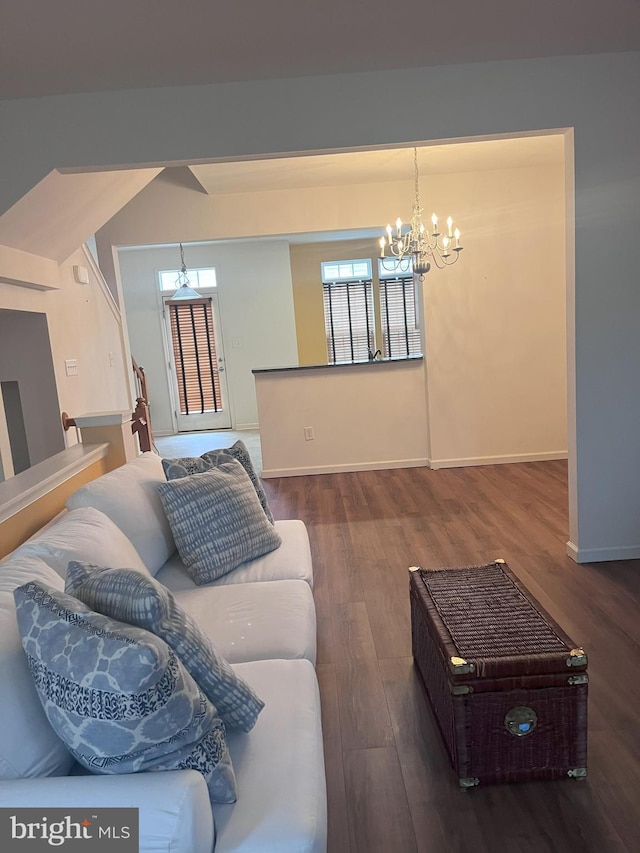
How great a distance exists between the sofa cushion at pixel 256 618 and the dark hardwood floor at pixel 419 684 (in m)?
0.39

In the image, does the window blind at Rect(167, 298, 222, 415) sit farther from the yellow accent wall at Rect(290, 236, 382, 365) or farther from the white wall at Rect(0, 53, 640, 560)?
the white wall at Rect(0, 53, 640, 560)

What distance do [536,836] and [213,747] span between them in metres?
0.96

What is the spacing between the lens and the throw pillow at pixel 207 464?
8.63 feet

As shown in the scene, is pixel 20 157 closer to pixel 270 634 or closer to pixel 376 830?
pixel 270 634

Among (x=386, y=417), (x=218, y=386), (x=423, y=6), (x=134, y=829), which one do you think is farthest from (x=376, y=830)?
(x=218, y=386)

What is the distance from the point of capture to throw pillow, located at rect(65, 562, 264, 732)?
1.31 meters

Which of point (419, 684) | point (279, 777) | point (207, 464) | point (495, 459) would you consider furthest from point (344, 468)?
point (279, 777)

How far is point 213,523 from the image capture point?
240 cm

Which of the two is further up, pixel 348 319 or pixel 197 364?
pixel 348 319

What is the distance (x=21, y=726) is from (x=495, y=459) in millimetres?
4962

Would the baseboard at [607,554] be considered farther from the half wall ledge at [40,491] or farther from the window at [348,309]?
the window at [348,309]

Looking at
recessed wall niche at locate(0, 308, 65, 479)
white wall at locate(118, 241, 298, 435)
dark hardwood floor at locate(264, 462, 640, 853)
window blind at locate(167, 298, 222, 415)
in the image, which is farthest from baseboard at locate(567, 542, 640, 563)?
window blind at locate(167, 298, 222, 415)

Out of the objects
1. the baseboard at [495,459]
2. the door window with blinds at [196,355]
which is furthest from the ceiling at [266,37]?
the door window with blinds at [196,355]

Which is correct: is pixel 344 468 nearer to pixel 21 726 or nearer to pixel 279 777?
pixel 279 777
